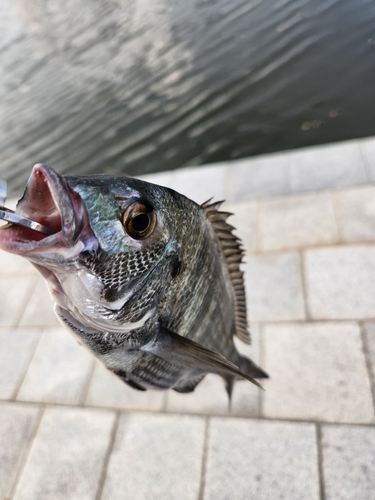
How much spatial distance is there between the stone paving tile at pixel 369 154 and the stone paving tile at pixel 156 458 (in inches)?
114

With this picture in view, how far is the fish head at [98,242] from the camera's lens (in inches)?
36.0

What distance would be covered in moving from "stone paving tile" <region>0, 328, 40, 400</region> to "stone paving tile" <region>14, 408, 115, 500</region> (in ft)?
1.69

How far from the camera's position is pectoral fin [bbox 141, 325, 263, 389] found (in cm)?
118

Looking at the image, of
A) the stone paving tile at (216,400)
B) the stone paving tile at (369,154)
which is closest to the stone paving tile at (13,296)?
the stone paving tile at (216,400)

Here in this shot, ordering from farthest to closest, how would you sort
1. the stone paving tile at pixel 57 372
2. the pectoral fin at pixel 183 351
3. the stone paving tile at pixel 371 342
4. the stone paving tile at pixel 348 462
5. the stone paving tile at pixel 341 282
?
the stone paving tile at pixel 57 372
the stone paving tile at pixel 341 282
the stone paving tile at pixel 371 342
the stone paving tile at pixel 348 462
the pectoral fin at pixel 183 351

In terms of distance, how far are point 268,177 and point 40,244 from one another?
3.55 meters

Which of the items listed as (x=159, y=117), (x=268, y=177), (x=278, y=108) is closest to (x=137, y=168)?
(x=159, y=117)

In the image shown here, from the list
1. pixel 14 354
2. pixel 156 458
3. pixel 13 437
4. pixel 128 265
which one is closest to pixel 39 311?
pixel 14 354

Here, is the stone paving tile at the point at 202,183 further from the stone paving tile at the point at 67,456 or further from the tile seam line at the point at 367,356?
the stone paving tile at the point at 67,456

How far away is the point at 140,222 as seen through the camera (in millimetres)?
1069

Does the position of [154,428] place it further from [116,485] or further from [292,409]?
[292,409]

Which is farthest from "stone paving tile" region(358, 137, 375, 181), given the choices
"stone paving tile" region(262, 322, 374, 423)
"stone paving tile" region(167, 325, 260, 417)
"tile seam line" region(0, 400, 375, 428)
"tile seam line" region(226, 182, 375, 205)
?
"tile seam line" region(0, 400, 375, 428)

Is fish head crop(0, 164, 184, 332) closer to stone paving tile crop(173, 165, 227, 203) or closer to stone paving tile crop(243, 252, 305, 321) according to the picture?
stone paving tile crop(243, 252, 305, 321)

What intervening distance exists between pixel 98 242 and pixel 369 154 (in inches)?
146
